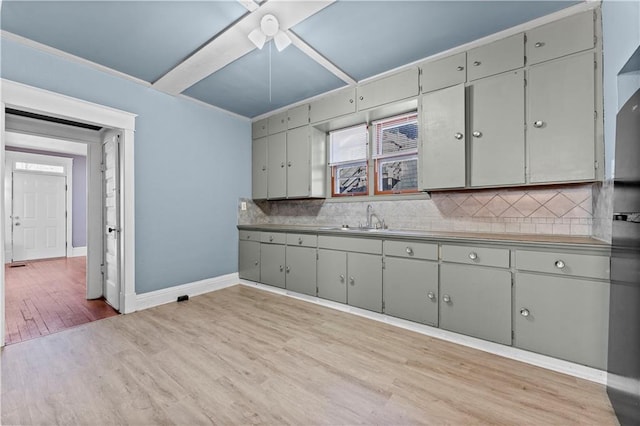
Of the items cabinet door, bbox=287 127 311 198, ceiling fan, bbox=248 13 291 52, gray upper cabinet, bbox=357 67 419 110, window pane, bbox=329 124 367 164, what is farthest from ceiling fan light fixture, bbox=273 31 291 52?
window pane, bbox=329 124 367 164

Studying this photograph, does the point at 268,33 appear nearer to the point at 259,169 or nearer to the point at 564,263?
the point at 259,169

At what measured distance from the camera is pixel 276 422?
1.49 m

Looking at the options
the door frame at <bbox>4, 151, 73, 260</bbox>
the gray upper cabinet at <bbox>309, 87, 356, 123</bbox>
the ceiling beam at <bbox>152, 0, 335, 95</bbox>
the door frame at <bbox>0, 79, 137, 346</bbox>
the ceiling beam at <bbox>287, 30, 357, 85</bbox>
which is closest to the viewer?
the ceiling beam at <bbox>152, 0, 335, 95</bbox>

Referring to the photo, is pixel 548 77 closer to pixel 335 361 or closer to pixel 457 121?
pixel 457 121

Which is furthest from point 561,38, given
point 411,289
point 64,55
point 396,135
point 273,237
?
point 64,55

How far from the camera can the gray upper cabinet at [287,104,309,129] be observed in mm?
3791

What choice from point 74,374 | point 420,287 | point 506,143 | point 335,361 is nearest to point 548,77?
point 506,143

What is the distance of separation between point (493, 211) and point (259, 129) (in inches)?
137

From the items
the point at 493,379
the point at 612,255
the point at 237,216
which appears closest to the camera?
the point at 612,255

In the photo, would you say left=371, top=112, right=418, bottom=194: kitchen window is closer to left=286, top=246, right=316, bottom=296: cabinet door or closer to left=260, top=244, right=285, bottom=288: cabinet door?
left=286, top=246, right=316, bottom=296: cabinet door

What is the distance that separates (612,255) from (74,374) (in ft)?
12.0

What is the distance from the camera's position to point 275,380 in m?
1.85

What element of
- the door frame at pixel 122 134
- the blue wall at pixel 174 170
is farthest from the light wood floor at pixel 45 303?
the blue wall at pixel 174 170

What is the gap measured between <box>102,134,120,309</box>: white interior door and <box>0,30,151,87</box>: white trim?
0.69 metres
